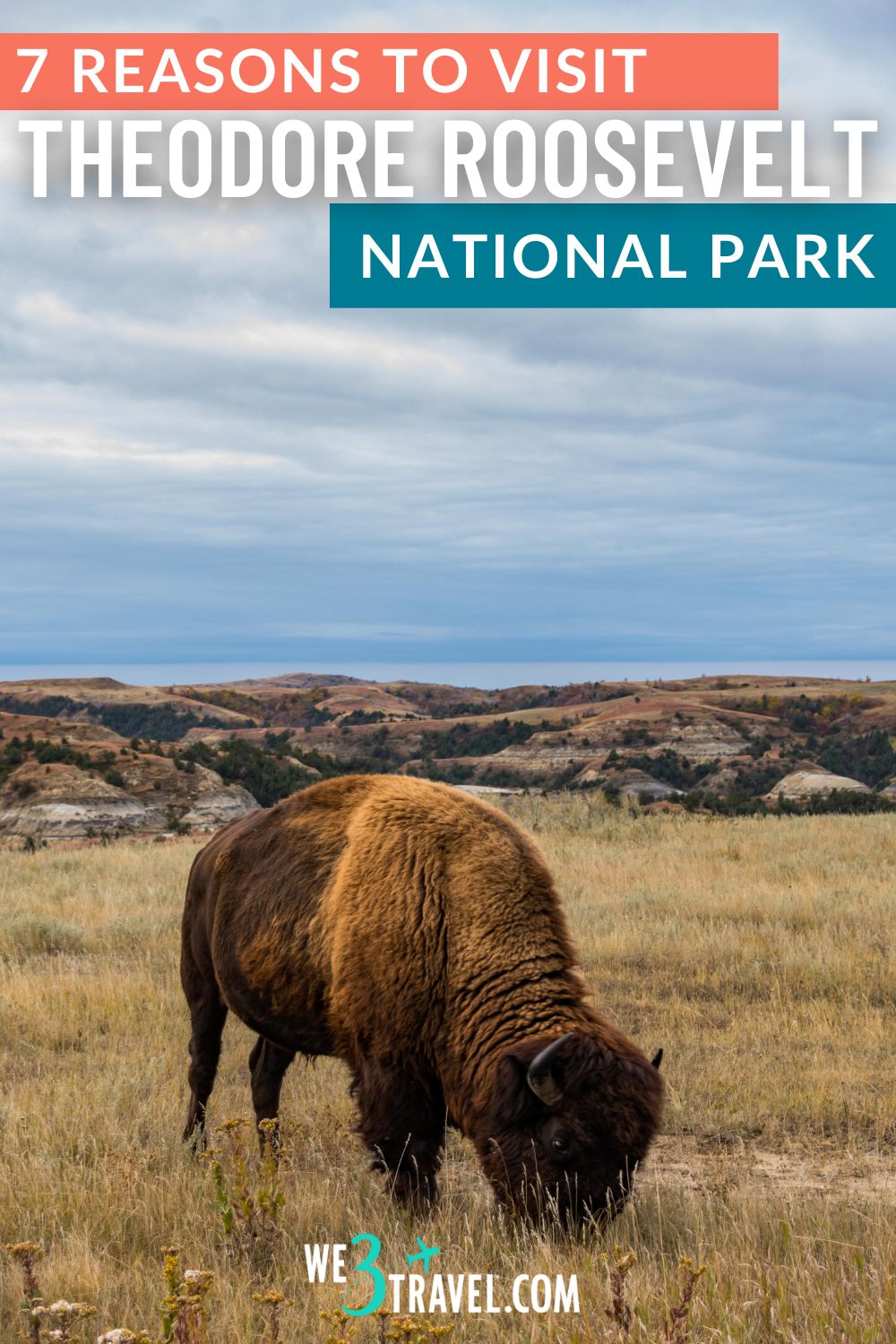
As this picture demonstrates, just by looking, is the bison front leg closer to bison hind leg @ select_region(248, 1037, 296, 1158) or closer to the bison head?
the bison head

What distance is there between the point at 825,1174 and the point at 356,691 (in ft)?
255

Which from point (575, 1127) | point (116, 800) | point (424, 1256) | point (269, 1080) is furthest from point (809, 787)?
point (424, 1256)

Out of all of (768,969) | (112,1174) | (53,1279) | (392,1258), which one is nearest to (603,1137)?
(392,1258)

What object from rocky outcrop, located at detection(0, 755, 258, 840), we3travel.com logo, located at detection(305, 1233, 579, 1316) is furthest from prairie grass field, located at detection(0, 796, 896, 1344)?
rocky outcrop, located at detection(0, 755, 258, 840)

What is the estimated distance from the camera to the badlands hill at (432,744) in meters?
30.3

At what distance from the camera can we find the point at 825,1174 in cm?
675

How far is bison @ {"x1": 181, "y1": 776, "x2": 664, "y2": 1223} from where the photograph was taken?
4.81 meters

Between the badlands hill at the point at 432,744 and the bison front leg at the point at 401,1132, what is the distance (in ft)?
76.2

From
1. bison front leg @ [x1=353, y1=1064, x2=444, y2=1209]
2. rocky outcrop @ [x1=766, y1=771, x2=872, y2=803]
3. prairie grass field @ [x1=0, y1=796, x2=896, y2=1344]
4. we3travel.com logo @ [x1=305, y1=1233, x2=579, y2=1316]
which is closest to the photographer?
we3travel.com logo @ [x1=305, y1=1233, x2=579, y2=1316]

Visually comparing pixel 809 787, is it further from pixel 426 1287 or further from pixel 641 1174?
pixel 426 1287

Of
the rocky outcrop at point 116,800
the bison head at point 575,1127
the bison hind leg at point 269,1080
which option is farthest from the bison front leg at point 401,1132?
the rocky outcrop at point 116,800

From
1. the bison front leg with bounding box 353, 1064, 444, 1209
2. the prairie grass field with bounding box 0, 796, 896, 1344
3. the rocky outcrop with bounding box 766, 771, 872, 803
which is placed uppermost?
the bison front leg with bounding box 353, 1064, 444, 1209

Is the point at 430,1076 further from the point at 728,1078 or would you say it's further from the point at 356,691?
the point at 356,691

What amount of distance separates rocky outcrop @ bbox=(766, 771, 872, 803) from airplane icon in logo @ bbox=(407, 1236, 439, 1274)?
1219 inches
